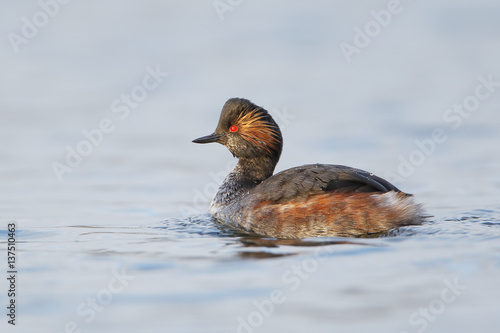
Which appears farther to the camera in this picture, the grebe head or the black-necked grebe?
the grebe head

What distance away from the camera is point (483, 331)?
19.2 ft

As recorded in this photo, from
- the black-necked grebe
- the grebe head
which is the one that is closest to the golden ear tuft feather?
the grebe head

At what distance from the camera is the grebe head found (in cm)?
973

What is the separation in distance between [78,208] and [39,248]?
6.88 feet

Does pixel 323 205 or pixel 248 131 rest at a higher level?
pixel 248 131

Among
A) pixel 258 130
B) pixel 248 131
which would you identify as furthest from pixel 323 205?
pixel 248 131

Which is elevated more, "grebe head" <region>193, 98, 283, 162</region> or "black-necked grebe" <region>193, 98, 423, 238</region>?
"grebe head" <region>193, 98, 283, 162</region>

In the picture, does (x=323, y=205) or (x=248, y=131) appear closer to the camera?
(x=323, y=205)

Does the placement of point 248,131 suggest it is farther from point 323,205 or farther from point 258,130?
point 323,205

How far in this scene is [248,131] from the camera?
32.2ft

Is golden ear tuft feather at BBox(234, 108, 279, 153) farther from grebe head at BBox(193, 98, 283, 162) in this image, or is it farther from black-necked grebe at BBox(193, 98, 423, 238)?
black-necked grebe at BBox(193, 98, 423, 238)

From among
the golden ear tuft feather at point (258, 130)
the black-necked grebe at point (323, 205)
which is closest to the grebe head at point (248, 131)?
the golden ear tuft feather at point (258, 130)

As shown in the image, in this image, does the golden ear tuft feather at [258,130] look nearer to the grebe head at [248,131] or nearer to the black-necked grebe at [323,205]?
the grebe head at [248,131]

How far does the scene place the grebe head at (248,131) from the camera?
9.73 m
